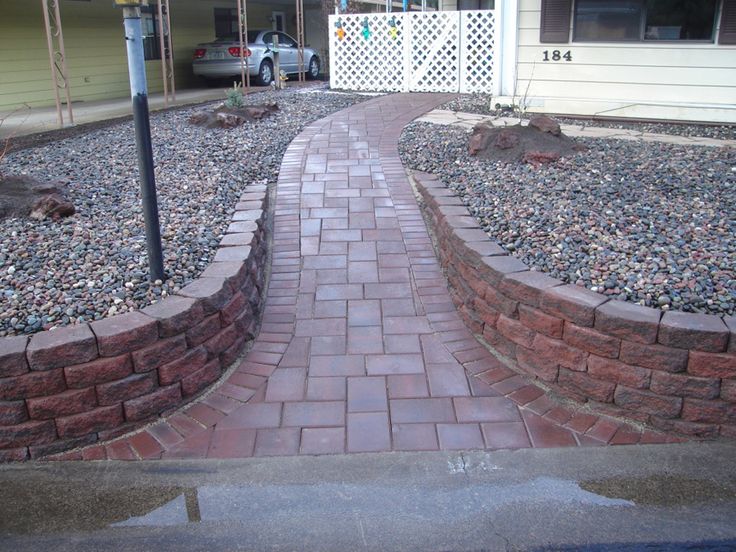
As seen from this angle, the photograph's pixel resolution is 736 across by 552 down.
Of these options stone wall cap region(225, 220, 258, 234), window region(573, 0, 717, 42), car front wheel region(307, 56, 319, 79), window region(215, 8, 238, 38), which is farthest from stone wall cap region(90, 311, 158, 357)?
window region(215, 8, 238, 38)

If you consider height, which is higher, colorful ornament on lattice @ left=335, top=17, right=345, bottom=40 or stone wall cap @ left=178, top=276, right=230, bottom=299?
colorful ornament on lattice @ left=335, top=17, right=345, bottom=40

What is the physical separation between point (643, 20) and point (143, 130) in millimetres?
7878

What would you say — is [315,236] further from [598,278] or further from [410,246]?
[598,278]

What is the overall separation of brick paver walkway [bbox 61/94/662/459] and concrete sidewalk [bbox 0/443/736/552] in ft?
0.46

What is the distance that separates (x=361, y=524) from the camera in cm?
289

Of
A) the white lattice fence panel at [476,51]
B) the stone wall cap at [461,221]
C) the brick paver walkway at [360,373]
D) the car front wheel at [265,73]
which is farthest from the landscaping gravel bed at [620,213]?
the car front wheel at [265,73]

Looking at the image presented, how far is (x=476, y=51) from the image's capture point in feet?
41.2

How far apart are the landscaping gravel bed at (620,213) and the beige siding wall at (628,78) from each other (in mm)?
2321

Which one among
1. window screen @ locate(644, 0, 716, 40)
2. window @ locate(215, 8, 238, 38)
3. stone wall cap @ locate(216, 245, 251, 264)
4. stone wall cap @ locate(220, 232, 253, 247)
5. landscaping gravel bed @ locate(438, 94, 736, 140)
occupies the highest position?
window @ locate(215, 8, 238, 38)

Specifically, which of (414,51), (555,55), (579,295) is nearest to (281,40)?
(414,51)

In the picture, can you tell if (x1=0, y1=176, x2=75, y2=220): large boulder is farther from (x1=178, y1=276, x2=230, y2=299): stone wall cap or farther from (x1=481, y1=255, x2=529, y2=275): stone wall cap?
(x1=481, y1=255, x2=529, y2=275): stone wall cap

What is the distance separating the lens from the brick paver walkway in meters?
3.46

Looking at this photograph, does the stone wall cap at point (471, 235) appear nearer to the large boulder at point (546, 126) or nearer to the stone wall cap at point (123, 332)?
the stone wall cap at point (123, 332)

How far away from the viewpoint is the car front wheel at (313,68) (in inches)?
756
